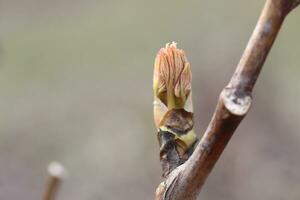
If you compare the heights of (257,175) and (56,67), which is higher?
(56,67)

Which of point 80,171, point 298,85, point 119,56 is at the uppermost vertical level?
point 119,56

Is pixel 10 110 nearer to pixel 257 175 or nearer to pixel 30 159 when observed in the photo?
pixel 30 159

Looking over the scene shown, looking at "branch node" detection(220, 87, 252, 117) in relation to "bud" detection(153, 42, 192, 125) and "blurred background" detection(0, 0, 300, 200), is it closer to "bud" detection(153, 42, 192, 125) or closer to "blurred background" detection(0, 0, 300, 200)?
"bud" detection(153, 42, 192, 125)

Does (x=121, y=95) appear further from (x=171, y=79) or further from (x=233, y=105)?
(x=233, y=105)

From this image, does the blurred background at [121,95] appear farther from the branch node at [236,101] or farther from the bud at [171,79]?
the branch node at [236,101]

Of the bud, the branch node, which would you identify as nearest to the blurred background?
the bud

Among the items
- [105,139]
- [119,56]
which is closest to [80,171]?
[105,139]

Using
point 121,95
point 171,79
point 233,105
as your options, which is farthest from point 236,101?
point 121,95

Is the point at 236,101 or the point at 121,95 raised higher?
the point at 121,95
